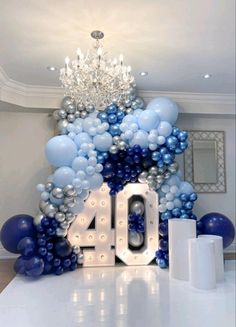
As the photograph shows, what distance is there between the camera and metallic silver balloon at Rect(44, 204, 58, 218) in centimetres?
344

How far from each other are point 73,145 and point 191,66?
1771mm

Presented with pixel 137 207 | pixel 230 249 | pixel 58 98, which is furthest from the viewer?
pixel 230 249

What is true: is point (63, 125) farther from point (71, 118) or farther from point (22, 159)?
point (22, 159)

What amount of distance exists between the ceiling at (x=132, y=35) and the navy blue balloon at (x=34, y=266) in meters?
2.32

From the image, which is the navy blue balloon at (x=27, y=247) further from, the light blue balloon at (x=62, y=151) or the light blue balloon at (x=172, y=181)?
the light blue balloon at (x=172, y=181)

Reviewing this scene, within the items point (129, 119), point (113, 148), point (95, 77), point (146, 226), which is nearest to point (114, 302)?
point (146, 226)

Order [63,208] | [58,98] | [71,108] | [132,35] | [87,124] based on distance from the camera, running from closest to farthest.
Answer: [132,35]
[63,208]
[87,124]
[71,108]
[58,98]

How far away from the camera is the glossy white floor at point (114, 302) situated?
229 centimetres

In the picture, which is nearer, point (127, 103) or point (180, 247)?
point (180, 247)

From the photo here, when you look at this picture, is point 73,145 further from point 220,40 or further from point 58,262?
point 220,40

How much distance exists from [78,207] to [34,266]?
858mm

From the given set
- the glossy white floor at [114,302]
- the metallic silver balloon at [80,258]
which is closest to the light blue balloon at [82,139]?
the metallic silver balloon at [80,258]

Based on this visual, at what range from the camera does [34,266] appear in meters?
3.18

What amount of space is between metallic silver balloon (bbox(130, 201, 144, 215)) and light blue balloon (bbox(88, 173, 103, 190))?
696 millimetres
